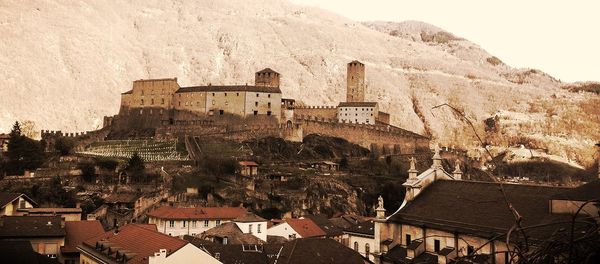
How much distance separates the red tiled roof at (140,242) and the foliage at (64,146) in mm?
48299

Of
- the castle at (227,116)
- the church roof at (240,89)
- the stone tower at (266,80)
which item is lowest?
the castle at (227,116)

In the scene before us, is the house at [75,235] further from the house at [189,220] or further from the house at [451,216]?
the house at [451,216]

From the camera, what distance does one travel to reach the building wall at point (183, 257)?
2841cm

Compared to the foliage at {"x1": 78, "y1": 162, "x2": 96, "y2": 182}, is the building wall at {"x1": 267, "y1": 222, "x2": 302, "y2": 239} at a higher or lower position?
lower

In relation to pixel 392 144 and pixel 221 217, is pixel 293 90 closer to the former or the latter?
pixel 392 144

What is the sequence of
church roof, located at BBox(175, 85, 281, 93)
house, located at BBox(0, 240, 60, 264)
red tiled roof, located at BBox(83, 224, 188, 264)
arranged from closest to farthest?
house, located at BBox(0, 240, 60, 264) < red tiled roof, located at BBox(83, 224, 188, 264) < church roof, located at BBox(175, 85, 281, 93)

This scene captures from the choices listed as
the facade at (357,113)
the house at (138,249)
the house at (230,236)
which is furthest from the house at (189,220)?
the facade at (357,113)

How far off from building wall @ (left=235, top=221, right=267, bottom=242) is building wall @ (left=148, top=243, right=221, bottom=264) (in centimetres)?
2008

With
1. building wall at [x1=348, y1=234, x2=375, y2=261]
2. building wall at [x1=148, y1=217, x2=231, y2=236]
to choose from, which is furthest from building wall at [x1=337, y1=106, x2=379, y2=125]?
building wall at [x1=348, y1=234, x2=375, y2=261]

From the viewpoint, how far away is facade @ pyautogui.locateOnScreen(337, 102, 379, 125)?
111 metres

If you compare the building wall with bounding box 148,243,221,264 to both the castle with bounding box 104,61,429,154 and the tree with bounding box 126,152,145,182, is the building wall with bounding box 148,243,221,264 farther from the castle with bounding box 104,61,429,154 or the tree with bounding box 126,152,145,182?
the castle with bounding box 104,61,429,154

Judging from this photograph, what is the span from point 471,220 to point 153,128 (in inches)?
2979

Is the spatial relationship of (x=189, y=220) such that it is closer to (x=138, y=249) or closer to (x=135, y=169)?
(x=138, y=249)

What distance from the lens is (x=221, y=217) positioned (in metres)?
56.1
